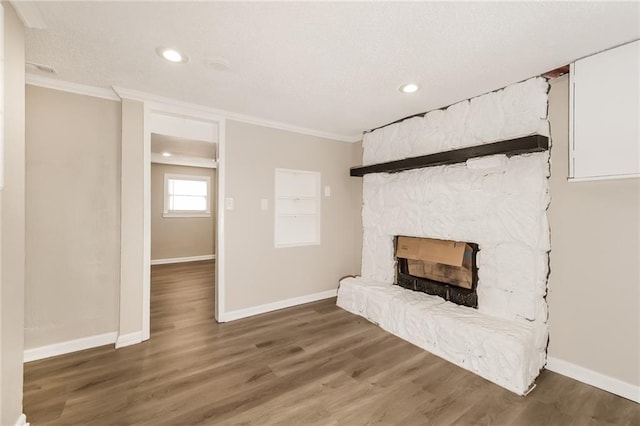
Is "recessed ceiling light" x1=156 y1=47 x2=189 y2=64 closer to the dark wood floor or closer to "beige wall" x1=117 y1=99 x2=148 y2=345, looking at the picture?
"beige wall" x1=117 y1=99 x2=148 y2=345

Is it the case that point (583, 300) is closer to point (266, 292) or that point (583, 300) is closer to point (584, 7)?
point (584, 7)

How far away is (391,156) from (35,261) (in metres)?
3.75

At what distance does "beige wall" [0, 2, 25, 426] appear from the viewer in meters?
1.37

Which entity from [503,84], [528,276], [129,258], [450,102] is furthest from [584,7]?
[129,258]

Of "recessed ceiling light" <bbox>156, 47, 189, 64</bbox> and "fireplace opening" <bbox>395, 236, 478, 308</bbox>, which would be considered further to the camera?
"fireplace opening" <bbox>395, 236, 478, 308</bbox>

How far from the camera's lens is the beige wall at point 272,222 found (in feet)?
10.7

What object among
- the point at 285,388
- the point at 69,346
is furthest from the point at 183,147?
the point at 285,388

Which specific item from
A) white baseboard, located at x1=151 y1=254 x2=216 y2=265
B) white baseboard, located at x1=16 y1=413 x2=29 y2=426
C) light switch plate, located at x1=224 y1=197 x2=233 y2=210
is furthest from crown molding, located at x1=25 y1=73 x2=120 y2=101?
white baseboard, located at x1=151 y1=254 x2=216 y2=265

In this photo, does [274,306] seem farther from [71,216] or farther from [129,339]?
[71,216]

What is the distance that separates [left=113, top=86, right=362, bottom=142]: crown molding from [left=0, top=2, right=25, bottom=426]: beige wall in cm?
103

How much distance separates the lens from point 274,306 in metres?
3.53

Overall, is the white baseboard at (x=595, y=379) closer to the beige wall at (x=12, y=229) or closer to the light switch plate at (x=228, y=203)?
the light switch plate at (x=228, y=203)

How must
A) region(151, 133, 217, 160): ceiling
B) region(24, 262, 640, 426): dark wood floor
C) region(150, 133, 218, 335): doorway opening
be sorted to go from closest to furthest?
1. region(24, 262, 640, 426): dark wood floor
2. region(151, 133, 217, 160): ceiling
3. region(150, 133, 218, 335): doorway opening

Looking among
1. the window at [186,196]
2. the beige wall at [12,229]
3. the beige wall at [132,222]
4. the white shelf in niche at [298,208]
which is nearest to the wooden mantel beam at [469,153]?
the white shelf in niche at [298,208]
